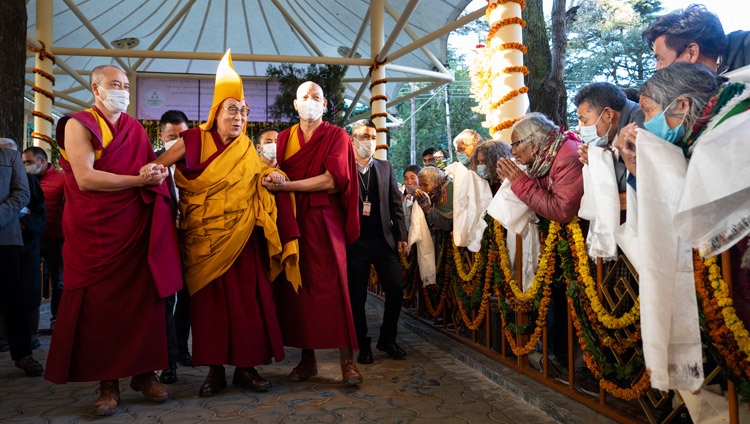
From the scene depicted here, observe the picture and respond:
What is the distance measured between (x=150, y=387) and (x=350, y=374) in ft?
3.96

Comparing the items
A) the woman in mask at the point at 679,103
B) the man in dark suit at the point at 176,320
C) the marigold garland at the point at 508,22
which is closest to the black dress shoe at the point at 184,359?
the man in dark suit at the point at 176,320

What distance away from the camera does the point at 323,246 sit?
13.3ft

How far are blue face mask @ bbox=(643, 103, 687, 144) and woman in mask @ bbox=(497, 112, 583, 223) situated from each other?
70 cm

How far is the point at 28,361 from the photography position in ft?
14.1

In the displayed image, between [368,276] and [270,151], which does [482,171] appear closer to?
[368,276]

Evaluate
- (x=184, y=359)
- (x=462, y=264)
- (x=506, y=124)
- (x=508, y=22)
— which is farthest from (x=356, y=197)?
(x=508, y=22)

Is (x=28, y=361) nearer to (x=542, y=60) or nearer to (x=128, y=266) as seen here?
(x=128, y=266)

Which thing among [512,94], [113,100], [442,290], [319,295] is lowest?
[442,290]

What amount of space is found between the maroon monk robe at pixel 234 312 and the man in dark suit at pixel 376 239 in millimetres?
1040

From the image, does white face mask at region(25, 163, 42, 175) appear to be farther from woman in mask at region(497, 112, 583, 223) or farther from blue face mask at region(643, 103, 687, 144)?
blue face mask at region(643, 103, 687, 144)

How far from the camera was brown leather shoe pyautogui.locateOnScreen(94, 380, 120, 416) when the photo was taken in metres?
3.29

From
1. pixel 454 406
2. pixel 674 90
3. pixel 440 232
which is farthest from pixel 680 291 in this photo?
pixel 440 232

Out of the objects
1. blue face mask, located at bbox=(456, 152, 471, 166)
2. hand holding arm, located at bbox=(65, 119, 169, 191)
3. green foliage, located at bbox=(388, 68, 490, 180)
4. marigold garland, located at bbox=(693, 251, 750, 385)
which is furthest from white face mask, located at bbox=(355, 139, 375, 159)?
green foliage, located at bbox=(388, 68, 490, 180)

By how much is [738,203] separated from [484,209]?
240 cm
